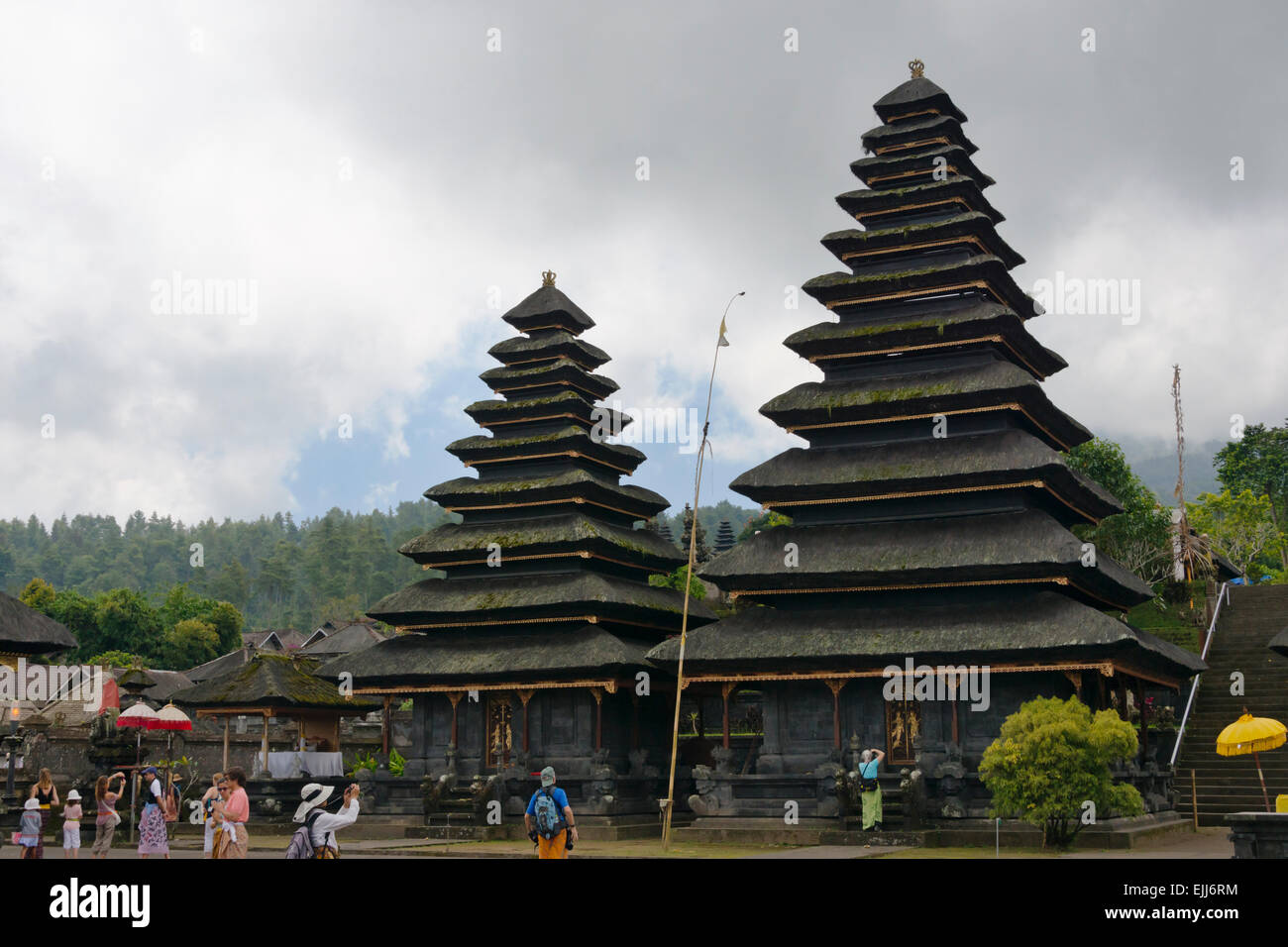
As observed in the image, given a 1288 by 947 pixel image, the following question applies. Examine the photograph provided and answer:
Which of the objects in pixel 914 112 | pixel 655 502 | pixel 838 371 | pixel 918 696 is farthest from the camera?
pixel 655 502

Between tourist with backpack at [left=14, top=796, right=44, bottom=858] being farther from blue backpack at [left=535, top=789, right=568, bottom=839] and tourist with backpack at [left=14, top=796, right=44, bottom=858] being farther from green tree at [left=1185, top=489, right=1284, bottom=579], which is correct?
green tree at [left=1185, top=489, right=1284, bottom=579]

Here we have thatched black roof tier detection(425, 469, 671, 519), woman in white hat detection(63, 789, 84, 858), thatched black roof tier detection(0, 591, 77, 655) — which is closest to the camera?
woman in white hat detection(63, 789, 84, 858)

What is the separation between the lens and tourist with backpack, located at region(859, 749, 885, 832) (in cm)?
2816

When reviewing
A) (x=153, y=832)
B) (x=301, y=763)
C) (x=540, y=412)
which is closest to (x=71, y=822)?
(x=153, y=832)

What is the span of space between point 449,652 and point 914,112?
2195cm

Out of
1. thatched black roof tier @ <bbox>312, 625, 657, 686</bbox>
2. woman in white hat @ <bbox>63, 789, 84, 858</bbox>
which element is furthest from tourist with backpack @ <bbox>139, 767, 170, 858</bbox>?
thatched black roof tier @ <bbox>312, 625, 657, 686</bbox>

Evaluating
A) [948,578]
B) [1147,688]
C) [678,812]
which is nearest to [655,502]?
[678,812]

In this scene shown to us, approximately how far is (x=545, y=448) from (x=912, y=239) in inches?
514

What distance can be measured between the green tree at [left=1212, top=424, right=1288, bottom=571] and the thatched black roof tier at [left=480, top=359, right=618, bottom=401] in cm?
6208

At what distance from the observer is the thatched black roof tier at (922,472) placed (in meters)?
31.7

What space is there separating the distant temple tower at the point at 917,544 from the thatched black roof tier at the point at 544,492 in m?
6.64

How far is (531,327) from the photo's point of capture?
44.2m
